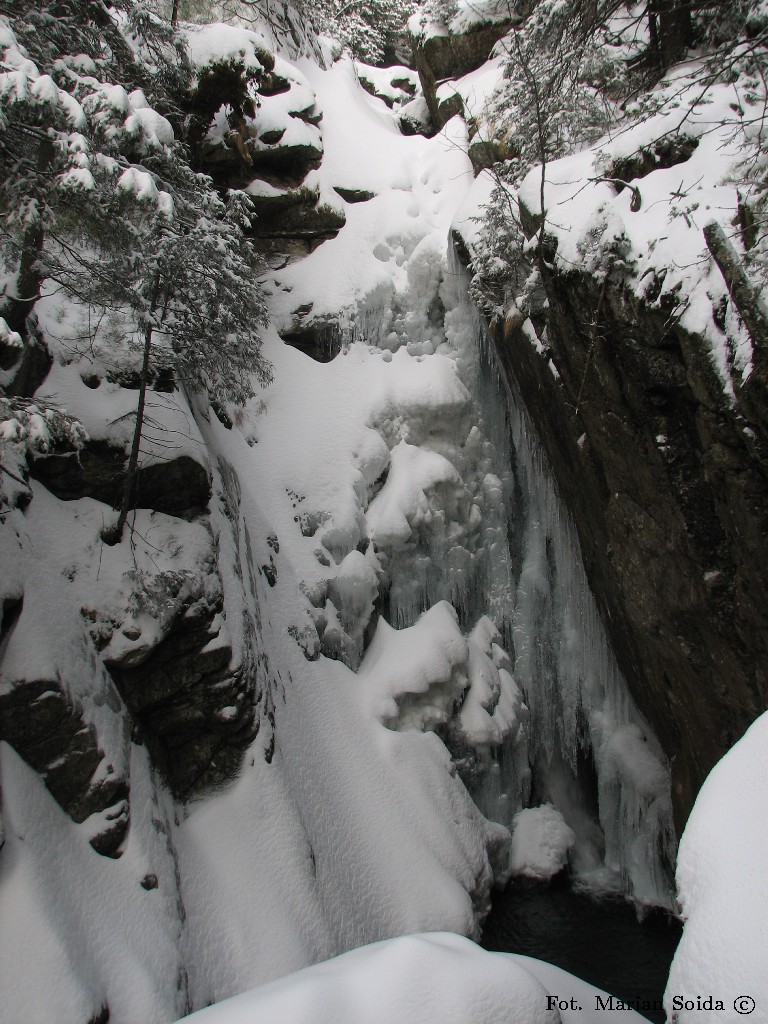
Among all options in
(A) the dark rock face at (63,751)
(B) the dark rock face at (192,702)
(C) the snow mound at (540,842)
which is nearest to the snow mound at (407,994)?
(A) the dark rock face at (63,751)

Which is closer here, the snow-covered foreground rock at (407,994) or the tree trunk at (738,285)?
the snow-covered foreground rock at (407,994)

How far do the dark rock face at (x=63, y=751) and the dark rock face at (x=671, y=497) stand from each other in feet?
19.3

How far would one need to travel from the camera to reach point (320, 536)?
32.2 feet

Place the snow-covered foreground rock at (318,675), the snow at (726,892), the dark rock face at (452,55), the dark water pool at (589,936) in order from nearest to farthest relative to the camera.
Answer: the snow at (726,892)
the snow-covered foreground rock at (318,675)
the dark water pool at (589,936)
the dark rock face at (452,55)

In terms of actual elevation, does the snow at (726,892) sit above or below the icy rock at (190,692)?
below

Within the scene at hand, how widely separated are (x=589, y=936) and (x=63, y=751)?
7222mm

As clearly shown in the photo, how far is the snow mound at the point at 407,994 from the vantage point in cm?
257

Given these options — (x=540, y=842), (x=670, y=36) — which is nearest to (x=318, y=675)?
(x=540, y=842)

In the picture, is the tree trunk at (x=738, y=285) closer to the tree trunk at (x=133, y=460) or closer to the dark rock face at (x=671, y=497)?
the dark rock face at (x=671, y=497)

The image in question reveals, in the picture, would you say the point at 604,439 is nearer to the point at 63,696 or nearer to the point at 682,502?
the point at 682,502

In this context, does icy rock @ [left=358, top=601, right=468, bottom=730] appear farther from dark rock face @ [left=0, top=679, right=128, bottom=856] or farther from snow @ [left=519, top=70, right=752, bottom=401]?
snow @ [left=519, top=70, right=752, bottom=401]

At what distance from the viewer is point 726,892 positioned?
191cm

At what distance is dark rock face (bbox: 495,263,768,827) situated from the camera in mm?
5414

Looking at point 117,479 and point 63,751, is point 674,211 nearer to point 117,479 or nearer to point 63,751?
point 117,479
